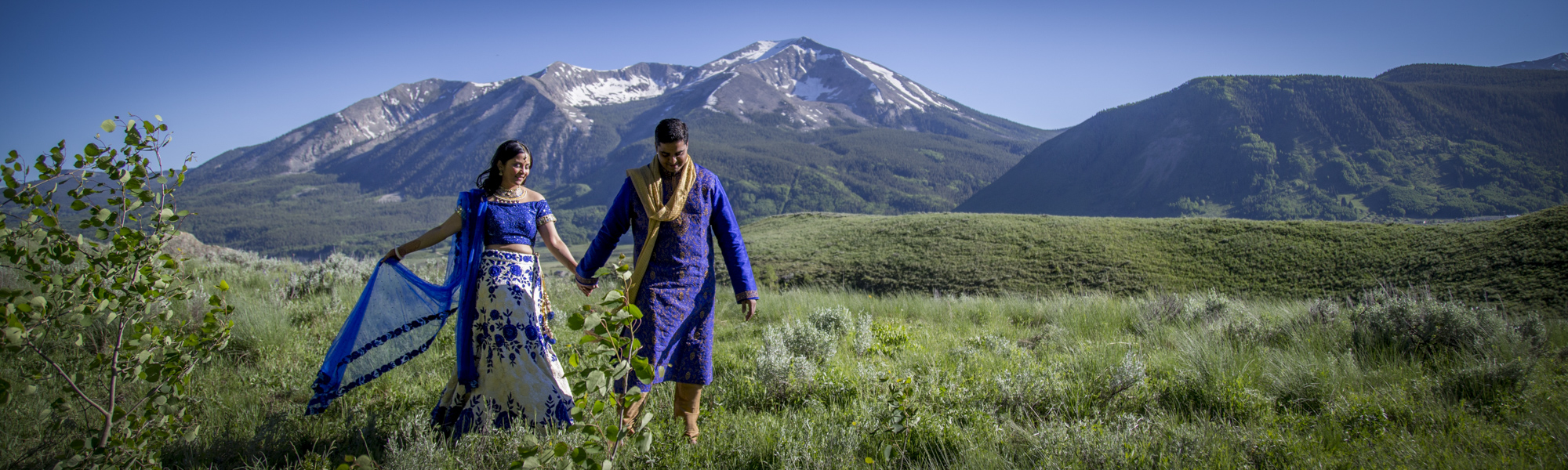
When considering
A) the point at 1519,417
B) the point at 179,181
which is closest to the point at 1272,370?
the point at 1519,417

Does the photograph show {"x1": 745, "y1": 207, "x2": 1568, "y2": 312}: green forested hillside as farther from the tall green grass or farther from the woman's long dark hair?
the woman's long dark hair

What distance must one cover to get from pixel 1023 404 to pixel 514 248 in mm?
2929

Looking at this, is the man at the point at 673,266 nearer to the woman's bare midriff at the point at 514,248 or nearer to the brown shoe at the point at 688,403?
the brown shoe at the point at 688,403

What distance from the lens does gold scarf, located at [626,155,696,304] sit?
9.70 ft

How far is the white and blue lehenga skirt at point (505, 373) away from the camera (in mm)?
3178

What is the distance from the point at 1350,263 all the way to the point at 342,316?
51.1 ft

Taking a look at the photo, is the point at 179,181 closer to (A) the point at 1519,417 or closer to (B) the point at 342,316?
(B) the point at 342,316

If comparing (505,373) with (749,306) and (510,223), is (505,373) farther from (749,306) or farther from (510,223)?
(749,306)

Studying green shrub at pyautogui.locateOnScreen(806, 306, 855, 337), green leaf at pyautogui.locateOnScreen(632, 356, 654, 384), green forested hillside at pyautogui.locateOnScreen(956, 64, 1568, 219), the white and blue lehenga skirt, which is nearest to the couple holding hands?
the white and blue lehenga skirt

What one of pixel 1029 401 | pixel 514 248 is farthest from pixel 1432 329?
pixel 514 248

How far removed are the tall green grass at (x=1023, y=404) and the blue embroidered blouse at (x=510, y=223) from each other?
979 mm

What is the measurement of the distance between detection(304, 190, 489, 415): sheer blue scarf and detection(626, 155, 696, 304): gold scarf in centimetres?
96

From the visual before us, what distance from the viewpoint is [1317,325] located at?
179 inches

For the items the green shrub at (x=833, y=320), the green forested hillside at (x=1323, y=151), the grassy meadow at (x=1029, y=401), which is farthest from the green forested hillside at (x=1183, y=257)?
the green forested hillside at (x=1323, y=151)
